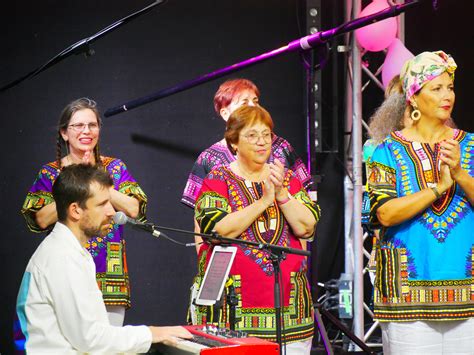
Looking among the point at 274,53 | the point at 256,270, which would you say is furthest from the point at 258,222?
the point at 274,53

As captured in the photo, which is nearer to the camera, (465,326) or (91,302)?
(91,302)

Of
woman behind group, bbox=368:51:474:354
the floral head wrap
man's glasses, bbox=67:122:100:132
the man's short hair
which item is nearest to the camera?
the man's short hair

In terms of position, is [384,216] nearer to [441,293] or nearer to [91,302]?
[441,293]

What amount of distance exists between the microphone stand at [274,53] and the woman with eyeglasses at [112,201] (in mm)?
1255

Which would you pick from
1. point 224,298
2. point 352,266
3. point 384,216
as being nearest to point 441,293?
point 384,216

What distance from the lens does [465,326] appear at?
3.43 metres

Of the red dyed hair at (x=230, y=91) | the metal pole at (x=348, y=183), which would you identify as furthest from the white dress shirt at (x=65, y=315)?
the metal pole at (x=348, y=183)

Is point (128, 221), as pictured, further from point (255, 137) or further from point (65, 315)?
point (255, 137)

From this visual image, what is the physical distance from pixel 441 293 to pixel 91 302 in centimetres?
137

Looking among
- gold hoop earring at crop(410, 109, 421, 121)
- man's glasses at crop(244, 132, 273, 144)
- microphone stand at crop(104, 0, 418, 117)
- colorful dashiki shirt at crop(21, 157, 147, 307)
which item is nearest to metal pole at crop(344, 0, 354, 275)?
microphone stand at crop(104, 0, 418, 117)

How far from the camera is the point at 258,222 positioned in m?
3.69

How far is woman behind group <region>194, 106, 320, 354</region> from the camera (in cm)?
362

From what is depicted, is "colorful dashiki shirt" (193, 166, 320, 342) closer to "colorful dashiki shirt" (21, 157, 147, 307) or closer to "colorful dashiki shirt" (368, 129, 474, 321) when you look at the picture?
"colorful dashiki shirt" (368, 129, 474, 321)

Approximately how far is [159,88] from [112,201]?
2.05 m
